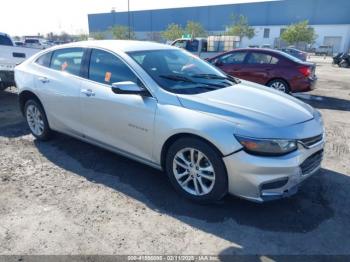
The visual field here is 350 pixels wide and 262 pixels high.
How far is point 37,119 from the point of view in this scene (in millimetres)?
5180

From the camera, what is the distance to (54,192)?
3711 millimetres

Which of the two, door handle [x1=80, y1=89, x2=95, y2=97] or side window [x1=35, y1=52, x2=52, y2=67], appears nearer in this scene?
door handle [x1=80, y1=89, x2=95, y2=97]

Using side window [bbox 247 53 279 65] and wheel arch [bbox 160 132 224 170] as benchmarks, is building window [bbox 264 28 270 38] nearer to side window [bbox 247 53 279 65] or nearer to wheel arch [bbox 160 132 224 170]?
side window [bbox 247 53 279 65]

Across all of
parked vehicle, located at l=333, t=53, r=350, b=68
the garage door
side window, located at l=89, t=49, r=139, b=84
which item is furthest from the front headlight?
the garage door

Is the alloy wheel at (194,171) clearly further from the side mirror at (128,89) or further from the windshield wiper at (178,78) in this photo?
the windshield wiper at (178,78)

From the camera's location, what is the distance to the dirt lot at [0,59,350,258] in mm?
2850

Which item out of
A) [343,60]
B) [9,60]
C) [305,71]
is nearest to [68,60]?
[9,60]

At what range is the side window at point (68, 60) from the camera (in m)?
4.37

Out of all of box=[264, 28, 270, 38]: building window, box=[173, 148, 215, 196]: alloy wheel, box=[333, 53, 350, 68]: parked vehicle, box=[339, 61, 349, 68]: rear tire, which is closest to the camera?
box=[173, 148, 215, 196]: alloy wheel

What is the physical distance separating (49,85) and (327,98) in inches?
340

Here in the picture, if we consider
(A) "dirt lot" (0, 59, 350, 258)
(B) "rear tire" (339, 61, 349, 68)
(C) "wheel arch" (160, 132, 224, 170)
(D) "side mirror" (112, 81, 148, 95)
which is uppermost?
(D) "side mirror" (112, 81, 148, 95)

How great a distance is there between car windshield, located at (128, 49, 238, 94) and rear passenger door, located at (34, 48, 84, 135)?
997 millimetres

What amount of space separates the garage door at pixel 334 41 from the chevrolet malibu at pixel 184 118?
2672 inches

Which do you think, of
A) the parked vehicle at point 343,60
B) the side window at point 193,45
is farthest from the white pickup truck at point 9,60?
the parked vehicle at point 343,60
